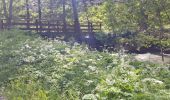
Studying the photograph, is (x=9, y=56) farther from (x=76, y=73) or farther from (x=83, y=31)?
(x=83, y=31)

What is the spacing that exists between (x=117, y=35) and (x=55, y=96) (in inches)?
885

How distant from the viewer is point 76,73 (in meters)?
10.4

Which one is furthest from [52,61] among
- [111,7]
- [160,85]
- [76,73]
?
[111,7]

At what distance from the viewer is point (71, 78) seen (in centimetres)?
1012

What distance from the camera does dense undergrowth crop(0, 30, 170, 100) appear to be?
7.42m

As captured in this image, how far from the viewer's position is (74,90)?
8789mm

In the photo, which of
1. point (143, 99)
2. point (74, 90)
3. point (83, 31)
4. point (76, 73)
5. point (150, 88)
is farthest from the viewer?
point (83, 31)

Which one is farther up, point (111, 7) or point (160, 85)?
point (111, 7)

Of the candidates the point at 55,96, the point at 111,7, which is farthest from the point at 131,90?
the point at 111,7

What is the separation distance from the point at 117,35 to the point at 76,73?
67.2 ft

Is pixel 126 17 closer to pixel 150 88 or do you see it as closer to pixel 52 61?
pixel 52 61

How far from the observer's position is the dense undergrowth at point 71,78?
7418mm

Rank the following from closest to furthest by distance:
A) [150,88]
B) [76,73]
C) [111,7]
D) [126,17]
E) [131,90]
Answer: [131,90]
[150,88]
[76,73]
[126,17]
[111,7]

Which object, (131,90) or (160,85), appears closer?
(131,90)
